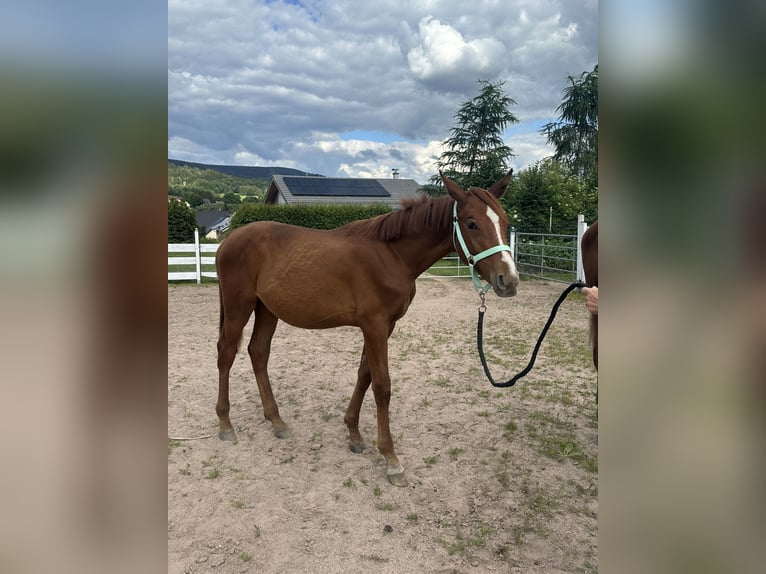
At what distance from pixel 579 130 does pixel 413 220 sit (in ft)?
72.4

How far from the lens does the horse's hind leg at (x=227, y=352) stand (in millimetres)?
3680

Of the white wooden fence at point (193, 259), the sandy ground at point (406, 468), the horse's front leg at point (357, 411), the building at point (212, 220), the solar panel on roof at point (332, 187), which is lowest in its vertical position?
the sandy ground at point (406, 468)

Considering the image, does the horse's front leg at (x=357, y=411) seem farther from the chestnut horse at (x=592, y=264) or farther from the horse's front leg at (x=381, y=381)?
the chestnut horse at (x=592, y=264)

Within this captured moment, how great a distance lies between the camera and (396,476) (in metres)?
3.01

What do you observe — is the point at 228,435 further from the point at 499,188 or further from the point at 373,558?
the point at 499,188

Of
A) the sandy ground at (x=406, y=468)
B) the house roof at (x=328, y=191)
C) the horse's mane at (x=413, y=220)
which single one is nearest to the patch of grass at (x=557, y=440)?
the sandy ground at (x=406, y=468)

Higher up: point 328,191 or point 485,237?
point 328,191

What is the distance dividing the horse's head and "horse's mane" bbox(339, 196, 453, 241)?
0.43 ft

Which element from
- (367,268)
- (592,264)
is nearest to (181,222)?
(367,268)

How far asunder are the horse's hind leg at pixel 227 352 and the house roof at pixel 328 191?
2361cm

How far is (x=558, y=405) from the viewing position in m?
4.27
